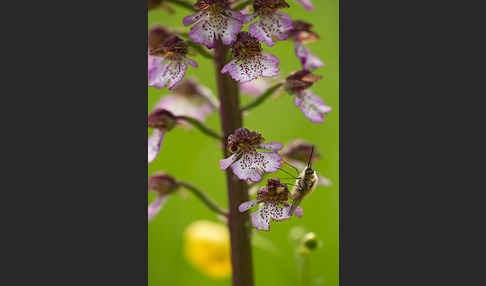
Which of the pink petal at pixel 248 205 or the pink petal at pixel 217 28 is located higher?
the pink petal at pixel 217 28

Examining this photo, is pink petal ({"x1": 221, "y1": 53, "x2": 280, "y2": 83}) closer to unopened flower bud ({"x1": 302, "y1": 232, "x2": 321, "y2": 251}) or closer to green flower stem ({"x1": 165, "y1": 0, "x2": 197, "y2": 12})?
green flower stem ({"x1": 165, "y1": 0, "x2": 197, "y2": 12})

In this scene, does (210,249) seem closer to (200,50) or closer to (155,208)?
(155,208)

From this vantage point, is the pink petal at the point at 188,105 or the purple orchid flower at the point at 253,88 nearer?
the pink petal at the point at 188,105

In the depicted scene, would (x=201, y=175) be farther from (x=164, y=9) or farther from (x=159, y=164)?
(x=164, y=9)

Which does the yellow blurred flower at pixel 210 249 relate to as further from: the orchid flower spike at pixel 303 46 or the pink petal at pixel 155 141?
the orchid flower spike at pixel 303 46

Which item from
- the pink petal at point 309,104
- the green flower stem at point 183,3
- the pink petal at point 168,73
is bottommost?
the pink petal at point 309,104

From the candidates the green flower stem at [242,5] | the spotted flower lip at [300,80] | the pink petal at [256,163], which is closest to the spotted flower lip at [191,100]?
the spotted flower lip at [300,80]
